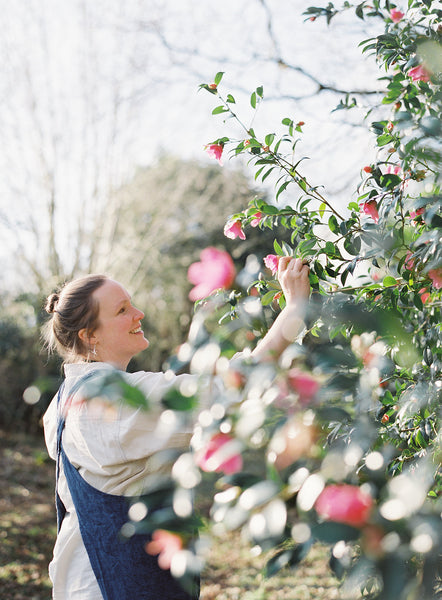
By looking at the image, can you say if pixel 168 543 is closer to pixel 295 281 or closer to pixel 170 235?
pixel 295 281

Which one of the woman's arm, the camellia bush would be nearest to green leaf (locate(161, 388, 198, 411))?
the camellia bush

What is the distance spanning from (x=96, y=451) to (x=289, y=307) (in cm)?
52

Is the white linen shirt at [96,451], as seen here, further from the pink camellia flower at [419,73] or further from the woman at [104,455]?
the pink camellia flower at [419,73]

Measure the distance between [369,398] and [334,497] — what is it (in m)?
0.16

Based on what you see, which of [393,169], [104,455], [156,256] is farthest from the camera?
[156,256]

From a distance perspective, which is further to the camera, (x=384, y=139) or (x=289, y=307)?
(x=384, y=139)

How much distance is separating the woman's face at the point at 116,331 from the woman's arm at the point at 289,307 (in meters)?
0.47

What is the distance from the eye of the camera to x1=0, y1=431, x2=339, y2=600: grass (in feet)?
12.3

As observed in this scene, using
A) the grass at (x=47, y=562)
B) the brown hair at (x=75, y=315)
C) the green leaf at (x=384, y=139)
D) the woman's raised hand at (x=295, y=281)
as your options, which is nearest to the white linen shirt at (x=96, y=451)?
the brown hair at (x=75, y=315)

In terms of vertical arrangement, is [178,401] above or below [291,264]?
below

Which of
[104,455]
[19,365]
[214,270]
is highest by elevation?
[214,270]

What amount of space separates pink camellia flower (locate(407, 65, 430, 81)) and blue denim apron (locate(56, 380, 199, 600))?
1.05 meters

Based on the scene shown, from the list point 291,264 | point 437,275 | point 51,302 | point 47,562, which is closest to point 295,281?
point 291,264

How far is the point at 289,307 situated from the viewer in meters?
1.02
